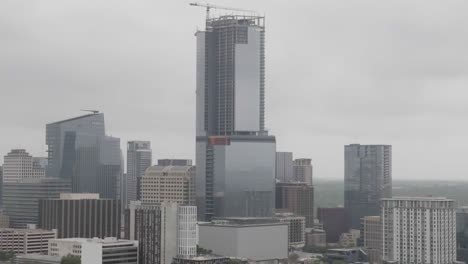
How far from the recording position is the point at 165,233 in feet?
219

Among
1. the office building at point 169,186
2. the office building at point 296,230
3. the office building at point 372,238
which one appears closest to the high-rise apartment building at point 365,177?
the office building at point 296,230

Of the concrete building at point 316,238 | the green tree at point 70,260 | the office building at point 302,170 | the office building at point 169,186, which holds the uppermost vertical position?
the office building at point 302,170

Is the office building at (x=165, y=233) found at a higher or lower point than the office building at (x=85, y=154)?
lower

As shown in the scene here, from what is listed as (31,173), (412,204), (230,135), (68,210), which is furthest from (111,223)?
(31,173)

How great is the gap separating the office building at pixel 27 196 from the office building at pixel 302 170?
117 feet

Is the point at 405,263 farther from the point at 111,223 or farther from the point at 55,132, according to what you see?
the point at 55,132

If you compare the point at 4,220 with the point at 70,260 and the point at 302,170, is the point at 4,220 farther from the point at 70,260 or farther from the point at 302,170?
the point at 302,170

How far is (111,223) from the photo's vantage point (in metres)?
89.8

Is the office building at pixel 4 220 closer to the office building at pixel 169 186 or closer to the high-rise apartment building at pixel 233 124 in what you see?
the office building at pixel 169 186

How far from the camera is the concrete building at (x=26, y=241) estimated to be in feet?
276

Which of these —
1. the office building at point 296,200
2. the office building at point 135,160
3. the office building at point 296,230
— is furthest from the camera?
the office building at point 135,160

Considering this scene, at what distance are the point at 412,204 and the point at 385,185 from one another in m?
46.1

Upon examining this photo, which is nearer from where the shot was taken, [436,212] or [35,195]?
[436,212]

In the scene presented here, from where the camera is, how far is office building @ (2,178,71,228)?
107375 mm
